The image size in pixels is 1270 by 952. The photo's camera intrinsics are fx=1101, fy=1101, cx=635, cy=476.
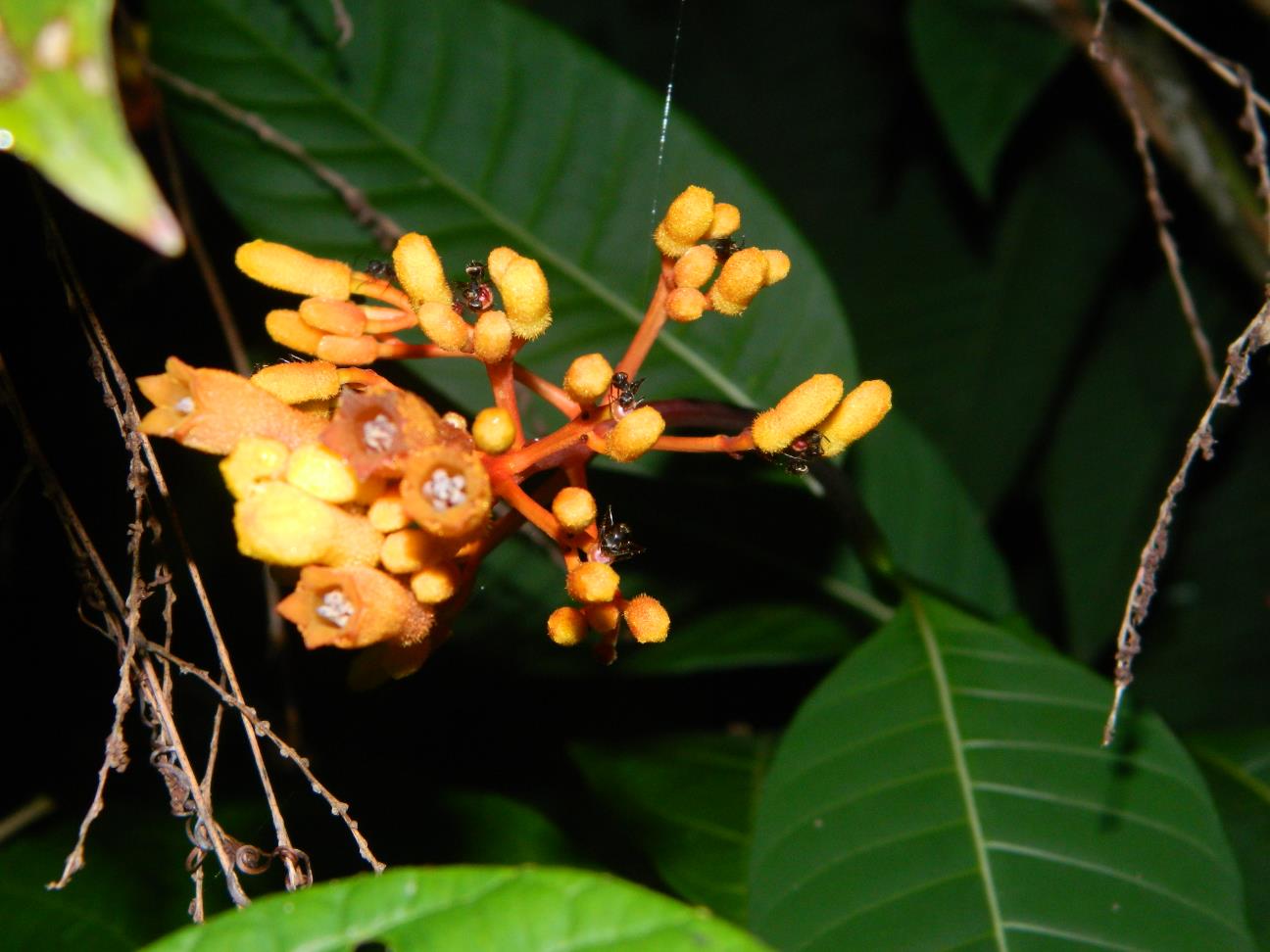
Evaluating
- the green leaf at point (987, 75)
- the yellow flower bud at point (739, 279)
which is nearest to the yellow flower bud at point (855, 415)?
the yellow flower bud at point (739, 279)

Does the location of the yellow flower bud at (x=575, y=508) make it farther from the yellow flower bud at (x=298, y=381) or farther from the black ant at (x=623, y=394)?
the yellow flower bud at (x=298, y=381)

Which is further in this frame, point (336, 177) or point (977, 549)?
point (977, 549)

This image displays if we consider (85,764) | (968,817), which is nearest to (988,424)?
(968,817)

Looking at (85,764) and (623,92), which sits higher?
(623,92)

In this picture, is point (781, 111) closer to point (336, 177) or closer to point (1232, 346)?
point (336, 177)

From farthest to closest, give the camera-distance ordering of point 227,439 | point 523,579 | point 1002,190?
point 1002,190 → point 523,579 → point 227,439

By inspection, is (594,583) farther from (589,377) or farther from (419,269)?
(419,269)

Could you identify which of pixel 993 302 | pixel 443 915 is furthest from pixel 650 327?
pixel 993 302
